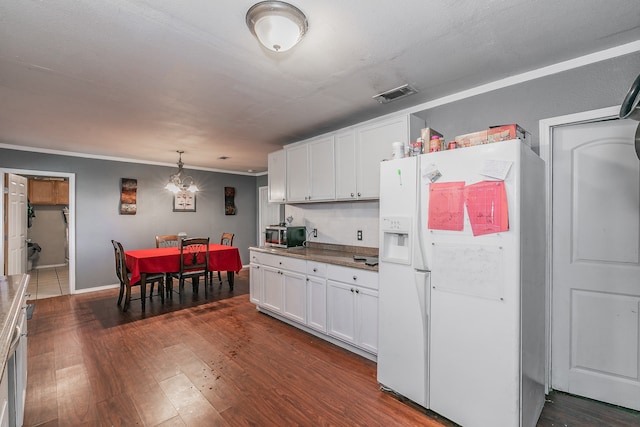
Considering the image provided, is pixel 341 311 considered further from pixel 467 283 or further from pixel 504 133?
pixel 504 133

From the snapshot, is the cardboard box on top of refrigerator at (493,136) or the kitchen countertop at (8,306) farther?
the cardboard box on top of refrigerator at (493,136)

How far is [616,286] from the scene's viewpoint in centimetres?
202

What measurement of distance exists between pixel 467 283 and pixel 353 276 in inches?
45.3

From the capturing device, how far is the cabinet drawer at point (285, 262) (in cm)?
327

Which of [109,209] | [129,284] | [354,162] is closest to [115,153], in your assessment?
[109,209]

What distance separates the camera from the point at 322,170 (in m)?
3.60

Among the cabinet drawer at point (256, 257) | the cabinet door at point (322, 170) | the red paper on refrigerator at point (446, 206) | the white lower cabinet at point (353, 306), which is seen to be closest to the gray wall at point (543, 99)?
the red paper on refrigerator at point (446, 206)

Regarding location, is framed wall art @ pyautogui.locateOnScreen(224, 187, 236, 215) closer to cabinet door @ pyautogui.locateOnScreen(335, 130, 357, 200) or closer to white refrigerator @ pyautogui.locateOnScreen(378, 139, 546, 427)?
cabinet door @ pyautogui.locateOnScreen(335, 130, 357, 200)

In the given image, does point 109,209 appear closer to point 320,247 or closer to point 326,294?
point 320,247

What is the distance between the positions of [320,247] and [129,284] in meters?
2.74

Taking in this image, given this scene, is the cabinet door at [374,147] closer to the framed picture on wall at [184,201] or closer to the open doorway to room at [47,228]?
the framed picture on wall at [184,201]

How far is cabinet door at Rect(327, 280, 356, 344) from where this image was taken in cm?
277

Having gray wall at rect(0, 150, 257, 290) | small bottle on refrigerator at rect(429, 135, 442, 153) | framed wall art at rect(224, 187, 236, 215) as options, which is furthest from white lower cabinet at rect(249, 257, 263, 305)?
framed wall art at rect(224, 187, 236, 215)

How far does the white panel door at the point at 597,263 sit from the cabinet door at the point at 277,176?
306cm
